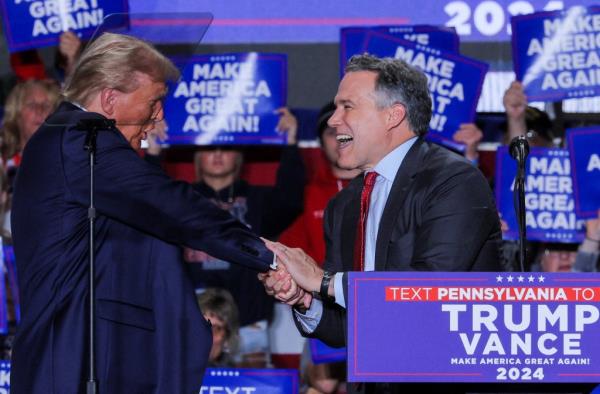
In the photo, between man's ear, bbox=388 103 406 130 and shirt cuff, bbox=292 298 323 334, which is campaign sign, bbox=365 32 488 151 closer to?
man's ear, bbox=388 103 406 130

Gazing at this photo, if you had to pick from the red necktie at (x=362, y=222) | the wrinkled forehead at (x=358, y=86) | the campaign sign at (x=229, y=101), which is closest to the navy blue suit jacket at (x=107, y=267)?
the red necktie at (x=362, y=222)

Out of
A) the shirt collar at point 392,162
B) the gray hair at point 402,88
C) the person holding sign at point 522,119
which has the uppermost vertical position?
the person holding sign at point 522,119

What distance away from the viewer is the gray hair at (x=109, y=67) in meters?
3.41

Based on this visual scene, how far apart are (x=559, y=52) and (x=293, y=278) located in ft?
8.61

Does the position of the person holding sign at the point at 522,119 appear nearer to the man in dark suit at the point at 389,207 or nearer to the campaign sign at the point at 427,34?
the campaign sign at the point at 427,34

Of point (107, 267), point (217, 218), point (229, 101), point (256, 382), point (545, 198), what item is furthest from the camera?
point (229, 101)

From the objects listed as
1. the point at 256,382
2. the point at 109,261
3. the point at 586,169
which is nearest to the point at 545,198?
the point at 586,169

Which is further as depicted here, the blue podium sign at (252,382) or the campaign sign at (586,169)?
the campaign sign at (586,169)

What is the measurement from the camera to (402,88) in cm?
382

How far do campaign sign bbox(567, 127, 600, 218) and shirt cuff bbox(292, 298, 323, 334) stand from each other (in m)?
2.27

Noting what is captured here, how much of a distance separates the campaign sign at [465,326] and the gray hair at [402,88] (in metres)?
1.05

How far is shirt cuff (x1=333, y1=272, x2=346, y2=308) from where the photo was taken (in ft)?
11.2

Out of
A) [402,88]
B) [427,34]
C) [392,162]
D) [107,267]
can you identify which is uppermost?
[427,34]

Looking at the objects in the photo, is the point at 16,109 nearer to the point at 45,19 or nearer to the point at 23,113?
the point at 23,113
